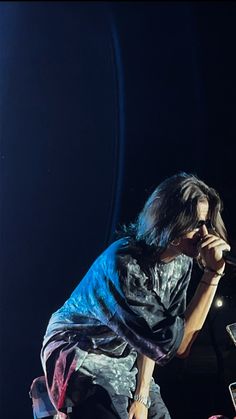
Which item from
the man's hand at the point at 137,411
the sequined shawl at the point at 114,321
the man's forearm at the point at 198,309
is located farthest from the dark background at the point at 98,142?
the man's hand at the point at 137,411

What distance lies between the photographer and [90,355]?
3.73 feet

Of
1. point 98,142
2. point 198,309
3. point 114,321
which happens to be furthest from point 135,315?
point 98,142

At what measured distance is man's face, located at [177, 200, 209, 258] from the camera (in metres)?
1.17

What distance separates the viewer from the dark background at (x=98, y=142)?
63.9 inches

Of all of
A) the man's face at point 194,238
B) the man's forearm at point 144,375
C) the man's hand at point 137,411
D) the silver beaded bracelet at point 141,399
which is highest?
the man's face at point 194,238

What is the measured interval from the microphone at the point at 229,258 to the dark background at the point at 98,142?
0.40m

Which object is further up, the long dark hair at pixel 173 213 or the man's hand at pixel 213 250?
the long dark hair at pixel 173 213

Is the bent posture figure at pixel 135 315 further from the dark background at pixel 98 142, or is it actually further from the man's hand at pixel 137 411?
the dark background at pixel 98 142

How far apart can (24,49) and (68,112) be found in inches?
10.4

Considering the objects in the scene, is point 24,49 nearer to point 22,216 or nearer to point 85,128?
point 85,128

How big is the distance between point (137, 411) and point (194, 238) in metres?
0.45

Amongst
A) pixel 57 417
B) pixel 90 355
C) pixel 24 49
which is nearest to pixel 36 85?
pixel 24 49

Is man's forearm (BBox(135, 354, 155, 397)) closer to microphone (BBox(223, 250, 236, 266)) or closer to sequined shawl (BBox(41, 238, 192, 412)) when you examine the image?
sequined shawl (BBox(41, 238, 192, 412))

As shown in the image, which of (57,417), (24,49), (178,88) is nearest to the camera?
(57,417)
